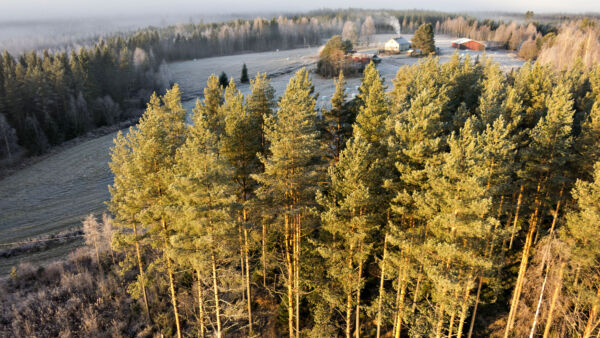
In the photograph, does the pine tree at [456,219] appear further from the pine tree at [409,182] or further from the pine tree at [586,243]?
the pine tree at [586,243]

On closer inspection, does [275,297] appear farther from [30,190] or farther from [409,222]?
[30,190]

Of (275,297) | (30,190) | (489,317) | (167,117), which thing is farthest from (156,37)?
(489,317)

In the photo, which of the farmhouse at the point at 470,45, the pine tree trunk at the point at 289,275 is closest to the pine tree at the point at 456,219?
the pine tree trunk at the point at 289,275

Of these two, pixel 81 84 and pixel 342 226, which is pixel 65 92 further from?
pixel 342 226

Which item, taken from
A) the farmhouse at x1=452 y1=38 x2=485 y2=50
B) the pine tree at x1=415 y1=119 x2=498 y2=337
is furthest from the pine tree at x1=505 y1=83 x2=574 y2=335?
the farmhouse at x1=452 y1=38 x2=485 y2=50

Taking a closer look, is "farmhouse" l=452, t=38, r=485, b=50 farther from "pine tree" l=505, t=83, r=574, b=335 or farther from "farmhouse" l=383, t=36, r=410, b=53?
"pine tree" l=505, t=83, r=574, b=335
